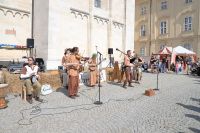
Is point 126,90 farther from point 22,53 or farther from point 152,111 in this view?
point 22,53

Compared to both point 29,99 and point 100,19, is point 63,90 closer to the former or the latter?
point 29,99

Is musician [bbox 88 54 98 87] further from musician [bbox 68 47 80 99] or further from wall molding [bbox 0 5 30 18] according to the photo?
wall molding [bbox 0 5 30 18]

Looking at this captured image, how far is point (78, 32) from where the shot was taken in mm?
18344

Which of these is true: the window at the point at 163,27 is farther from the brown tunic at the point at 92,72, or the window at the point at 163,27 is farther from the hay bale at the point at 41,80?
the hay bale at the point at 41,80

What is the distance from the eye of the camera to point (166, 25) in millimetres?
36000

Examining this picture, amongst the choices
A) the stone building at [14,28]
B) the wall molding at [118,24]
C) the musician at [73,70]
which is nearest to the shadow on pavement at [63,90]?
the musician at [73,70]

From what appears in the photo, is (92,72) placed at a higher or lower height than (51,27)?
lower

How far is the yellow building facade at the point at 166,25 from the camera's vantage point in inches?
1294

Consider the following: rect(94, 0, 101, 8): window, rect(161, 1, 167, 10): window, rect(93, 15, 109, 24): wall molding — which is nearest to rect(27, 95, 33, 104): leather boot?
rect(93, 15, 109, 24): wall molding

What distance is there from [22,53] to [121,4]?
34.1ft

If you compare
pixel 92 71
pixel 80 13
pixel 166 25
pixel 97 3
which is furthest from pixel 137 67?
pixel 166 25

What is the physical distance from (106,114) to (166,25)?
3102 centimetres

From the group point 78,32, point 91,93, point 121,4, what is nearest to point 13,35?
point 78,32

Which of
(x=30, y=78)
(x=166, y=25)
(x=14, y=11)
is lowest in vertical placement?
(x=30, y=78)
